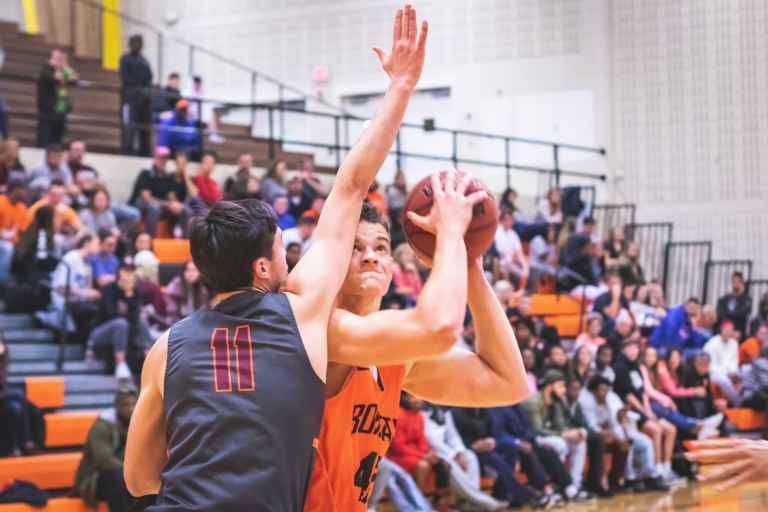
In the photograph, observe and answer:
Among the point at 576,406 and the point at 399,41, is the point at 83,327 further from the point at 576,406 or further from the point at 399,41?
the point at 399,41

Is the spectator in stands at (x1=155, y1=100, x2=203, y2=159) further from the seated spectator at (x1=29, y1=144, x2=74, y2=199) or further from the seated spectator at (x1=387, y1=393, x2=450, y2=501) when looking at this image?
the seated spectator at (x1=387, y1=393, x2=450, y2=501)

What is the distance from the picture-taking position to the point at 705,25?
58.8 feet

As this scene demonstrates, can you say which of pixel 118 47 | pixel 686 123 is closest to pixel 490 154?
pixel 686 123

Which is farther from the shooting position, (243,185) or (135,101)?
(135,101)

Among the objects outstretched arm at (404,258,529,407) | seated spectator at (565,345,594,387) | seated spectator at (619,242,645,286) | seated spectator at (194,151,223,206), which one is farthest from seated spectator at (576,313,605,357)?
outstretched arm at (404,258,529,407)

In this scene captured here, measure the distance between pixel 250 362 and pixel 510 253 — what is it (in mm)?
11854

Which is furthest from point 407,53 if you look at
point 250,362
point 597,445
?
point 597,445

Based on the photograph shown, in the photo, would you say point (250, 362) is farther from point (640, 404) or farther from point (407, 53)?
point (640, 404)

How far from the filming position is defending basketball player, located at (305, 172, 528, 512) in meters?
2.75

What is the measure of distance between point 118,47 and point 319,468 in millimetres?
18420

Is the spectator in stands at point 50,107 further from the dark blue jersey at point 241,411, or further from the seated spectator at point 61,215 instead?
the dark blue jersey at point 241,411

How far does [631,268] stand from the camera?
15.9 m

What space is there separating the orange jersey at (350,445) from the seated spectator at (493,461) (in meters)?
7.30

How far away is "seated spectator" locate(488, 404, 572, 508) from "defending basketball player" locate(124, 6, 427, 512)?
7939mm
